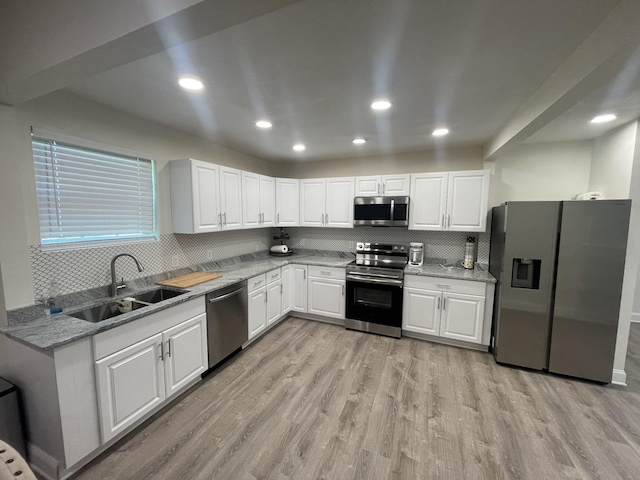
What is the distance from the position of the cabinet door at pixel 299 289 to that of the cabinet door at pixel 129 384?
2.06 metres

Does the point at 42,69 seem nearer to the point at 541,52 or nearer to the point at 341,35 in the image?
the point at 341,35

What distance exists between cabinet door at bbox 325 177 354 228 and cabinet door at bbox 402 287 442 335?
1.28 meters

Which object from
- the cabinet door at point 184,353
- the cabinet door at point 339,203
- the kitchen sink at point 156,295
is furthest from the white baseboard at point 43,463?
the cabinet door at point 339,203

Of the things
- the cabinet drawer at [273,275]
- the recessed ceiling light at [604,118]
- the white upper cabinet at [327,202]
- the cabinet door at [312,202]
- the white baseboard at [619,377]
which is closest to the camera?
the recessed ceiling light at [604,118]

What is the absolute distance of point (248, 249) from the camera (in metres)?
3.98

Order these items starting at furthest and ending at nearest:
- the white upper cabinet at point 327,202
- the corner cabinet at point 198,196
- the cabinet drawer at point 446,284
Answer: the white upper cabinet at point 327,202
the cabinet drawer at point 446,284
the corner cabinet at point 198,196

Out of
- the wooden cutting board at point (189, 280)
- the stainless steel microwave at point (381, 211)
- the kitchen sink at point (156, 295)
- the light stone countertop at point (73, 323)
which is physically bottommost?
the kitchen sink at point (156, 295)

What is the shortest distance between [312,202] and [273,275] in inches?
51.2

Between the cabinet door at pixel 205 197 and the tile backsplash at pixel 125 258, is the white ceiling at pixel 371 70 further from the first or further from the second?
the tile backsplash at pixel 125 258

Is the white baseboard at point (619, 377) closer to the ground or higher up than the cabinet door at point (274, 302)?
closer to the ground

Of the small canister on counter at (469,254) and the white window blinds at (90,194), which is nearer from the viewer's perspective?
the white window blinds at (90,194)

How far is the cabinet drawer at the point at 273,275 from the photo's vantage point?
3.36 m

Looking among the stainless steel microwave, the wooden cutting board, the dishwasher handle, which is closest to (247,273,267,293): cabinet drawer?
the dishwasher handle

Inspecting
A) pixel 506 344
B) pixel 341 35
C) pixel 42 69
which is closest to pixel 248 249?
pixel 42 69
